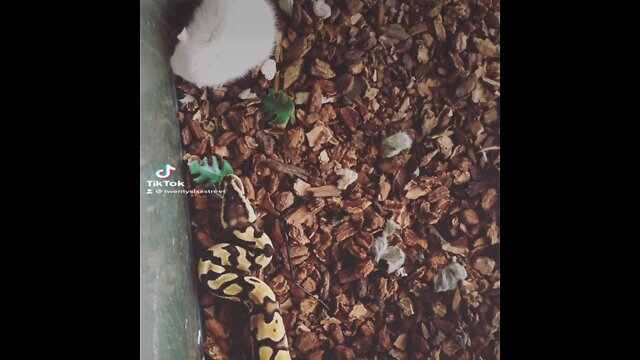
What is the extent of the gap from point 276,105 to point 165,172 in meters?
0.34

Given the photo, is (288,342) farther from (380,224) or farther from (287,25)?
(287,25)

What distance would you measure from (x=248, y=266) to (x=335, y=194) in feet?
0.99

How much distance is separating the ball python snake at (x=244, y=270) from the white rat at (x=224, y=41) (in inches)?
11.3

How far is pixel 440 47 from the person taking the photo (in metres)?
1.50

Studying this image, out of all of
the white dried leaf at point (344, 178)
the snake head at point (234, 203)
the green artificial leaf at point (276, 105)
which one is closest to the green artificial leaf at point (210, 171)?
the snake head at point (234, 203)

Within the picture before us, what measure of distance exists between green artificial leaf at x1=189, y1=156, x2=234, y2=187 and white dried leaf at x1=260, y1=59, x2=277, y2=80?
0.83 ft

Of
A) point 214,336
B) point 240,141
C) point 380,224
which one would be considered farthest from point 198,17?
point 214,336

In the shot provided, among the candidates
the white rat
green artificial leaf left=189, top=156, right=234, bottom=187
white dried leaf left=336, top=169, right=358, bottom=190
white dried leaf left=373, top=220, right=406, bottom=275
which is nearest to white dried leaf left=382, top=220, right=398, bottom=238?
white dried leaf left=373, top=220, right=406, bottom=275

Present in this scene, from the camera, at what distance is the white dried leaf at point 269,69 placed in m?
1.47

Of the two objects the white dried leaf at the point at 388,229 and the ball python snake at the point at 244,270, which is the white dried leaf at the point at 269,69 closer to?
the ball python snake at the point at 244,270

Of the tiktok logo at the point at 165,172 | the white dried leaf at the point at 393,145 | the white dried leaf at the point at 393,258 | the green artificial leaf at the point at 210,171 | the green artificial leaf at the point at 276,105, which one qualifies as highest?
the green artificial leaf at the point at 276,105

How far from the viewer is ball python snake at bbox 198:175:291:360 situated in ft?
4.82

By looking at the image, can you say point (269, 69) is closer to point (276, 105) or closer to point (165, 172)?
point (276, 105)
